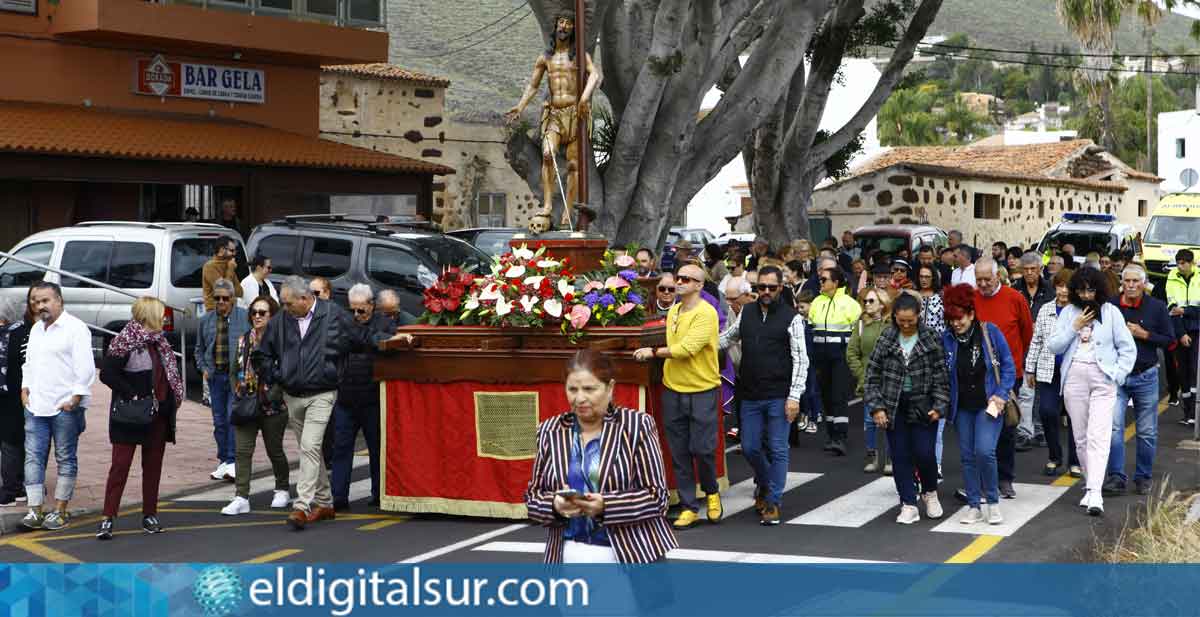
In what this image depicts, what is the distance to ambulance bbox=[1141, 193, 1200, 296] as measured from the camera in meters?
27.8

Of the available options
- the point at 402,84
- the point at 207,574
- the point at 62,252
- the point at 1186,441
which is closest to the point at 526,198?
the point at 402,84

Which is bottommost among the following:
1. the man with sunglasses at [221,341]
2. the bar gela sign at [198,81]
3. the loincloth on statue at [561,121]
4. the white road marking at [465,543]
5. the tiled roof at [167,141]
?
the white road marking at [465,543]

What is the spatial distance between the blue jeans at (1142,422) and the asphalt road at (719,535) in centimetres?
36

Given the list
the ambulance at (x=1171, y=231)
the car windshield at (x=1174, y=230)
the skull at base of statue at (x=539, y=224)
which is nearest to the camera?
the skull at base of statue at (x=539, y=224)

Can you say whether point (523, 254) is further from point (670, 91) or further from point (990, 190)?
point (990, 190)

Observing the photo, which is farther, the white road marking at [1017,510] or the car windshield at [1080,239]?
the car windshield at [1080,239]

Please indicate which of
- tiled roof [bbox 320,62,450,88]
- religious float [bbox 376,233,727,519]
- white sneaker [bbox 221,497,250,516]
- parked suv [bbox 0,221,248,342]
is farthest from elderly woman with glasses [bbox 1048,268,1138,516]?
tiled roof [bbox 320,62,450,88]

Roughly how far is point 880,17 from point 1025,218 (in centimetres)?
1510

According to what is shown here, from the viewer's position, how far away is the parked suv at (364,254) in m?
18.3

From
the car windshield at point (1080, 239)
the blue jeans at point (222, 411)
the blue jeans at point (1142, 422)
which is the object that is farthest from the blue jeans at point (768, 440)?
the car windshield at point (1080, 239)

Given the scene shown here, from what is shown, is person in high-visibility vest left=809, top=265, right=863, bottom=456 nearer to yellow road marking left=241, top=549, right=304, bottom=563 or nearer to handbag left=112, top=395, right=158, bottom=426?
yellow road marking left=241, top=549, right=304, bottom=563

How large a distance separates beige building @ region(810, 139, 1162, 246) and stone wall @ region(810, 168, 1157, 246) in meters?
0.02

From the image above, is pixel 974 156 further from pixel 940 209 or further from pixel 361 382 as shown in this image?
pixel 361 382

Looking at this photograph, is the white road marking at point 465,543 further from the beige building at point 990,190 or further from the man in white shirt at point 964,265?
the beige building at point 990,190
